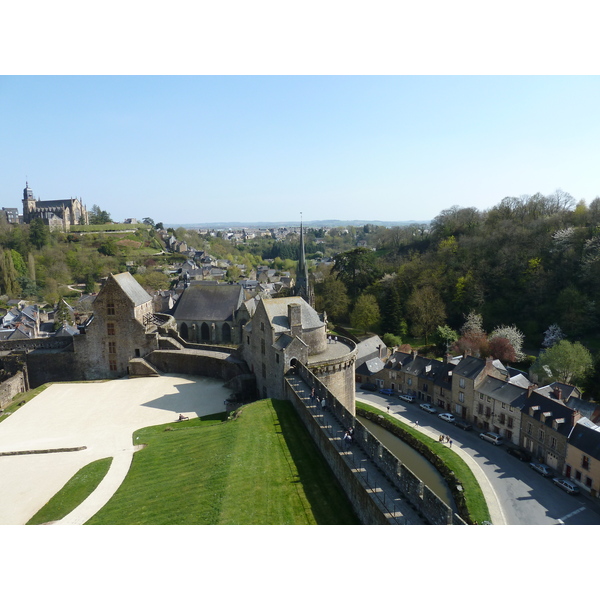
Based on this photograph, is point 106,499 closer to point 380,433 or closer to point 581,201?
point 380,433

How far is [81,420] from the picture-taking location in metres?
20.8

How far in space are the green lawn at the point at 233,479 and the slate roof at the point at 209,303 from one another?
52.4ft

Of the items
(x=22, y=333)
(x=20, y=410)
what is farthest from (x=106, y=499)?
(x=22, y=333)

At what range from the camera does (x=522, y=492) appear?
19.5 meters

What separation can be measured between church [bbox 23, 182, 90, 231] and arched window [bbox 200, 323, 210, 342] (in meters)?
62.8

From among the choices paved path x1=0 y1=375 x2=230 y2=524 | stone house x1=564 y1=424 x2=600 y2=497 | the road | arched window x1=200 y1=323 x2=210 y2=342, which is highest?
arched window x1=200 y1=323 x2=210 y2=342

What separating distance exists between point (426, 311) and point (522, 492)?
23.2 meters

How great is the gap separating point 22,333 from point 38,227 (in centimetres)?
4236

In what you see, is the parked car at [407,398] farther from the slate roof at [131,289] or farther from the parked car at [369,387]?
the slate roof at [131,289]

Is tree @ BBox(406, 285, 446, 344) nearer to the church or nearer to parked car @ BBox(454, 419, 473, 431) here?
parked car @ BBox(454, 419, 473, 431)

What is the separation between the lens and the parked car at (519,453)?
22473mm

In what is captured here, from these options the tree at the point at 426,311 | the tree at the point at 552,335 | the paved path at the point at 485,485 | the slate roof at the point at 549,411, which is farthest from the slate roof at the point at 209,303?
the tree at the point at 552,335

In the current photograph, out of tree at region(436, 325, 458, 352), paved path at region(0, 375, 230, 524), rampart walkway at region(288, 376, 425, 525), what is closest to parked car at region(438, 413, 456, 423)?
tree at region(436, 325, 458, 352)

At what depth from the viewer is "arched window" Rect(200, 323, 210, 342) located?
33.8m
